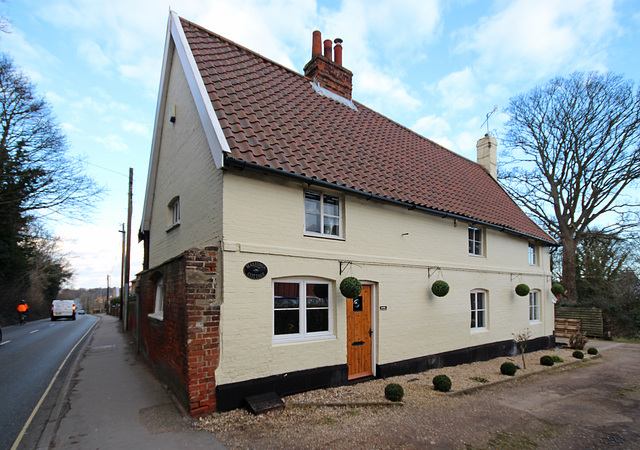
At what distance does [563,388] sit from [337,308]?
6.14 m

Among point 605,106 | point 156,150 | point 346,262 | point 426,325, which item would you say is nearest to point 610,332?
point 605,106

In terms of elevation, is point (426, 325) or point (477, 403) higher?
point (426, 325)

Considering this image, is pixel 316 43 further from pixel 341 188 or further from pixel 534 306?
pixel 534 306

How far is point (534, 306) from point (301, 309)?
11.9 m

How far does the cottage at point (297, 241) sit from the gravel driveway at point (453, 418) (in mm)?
635

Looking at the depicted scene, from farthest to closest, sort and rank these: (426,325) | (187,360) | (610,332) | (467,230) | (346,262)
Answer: (610,332)
(467,230)
(426,325)
(346,262)
(187,360)

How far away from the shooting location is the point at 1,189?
63.5 ft

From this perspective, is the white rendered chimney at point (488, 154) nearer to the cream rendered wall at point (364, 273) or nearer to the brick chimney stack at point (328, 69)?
the cream rendered wall at point (364, 273)

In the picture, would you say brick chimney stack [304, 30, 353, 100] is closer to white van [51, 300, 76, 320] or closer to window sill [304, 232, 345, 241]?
A: window sill [304, 232, 345, 241]

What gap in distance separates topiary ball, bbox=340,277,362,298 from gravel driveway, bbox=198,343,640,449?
201 centimetres

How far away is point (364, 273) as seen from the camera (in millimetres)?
8258

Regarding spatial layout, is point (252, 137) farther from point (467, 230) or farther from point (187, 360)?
point (467, 230)

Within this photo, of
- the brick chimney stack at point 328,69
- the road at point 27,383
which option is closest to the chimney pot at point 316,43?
the brick chimney stack at point 328,69

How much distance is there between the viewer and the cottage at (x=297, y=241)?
634 centimetres
